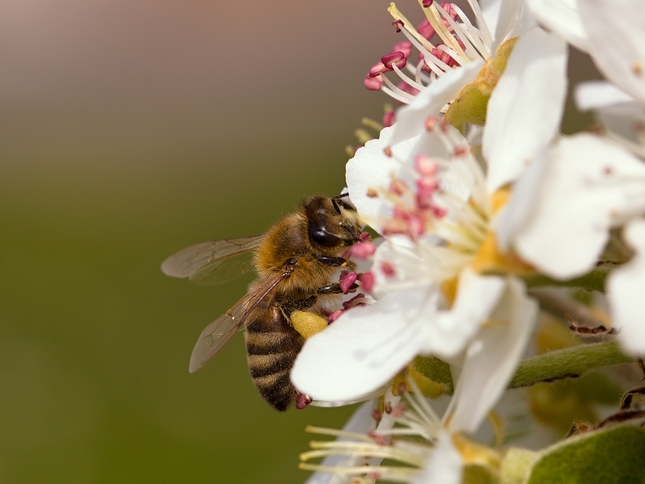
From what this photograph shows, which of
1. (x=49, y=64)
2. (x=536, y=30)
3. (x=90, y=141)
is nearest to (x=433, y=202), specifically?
(x=536, y=30)

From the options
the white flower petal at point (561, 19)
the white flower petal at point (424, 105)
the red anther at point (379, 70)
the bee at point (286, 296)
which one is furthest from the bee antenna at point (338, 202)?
the white flower petal at point (561, 19)

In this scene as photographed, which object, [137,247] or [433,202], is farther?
[137,247]

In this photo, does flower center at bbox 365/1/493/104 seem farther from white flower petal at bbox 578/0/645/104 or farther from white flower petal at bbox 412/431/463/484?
white flower petal at bbox 412/431/463/484

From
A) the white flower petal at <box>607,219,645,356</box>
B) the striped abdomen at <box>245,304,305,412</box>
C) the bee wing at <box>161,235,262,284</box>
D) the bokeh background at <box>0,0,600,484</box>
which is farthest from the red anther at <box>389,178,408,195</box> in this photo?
the bokeh background at <box>0,0,600,484</box>

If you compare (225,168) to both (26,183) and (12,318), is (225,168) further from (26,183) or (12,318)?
(12,318)

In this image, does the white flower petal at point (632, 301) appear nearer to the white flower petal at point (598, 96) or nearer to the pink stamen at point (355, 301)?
the white flower petal at point (598, 96)

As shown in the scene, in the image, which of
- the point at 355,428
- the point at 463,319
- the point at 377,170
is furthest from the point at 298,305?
the point at 463,319
